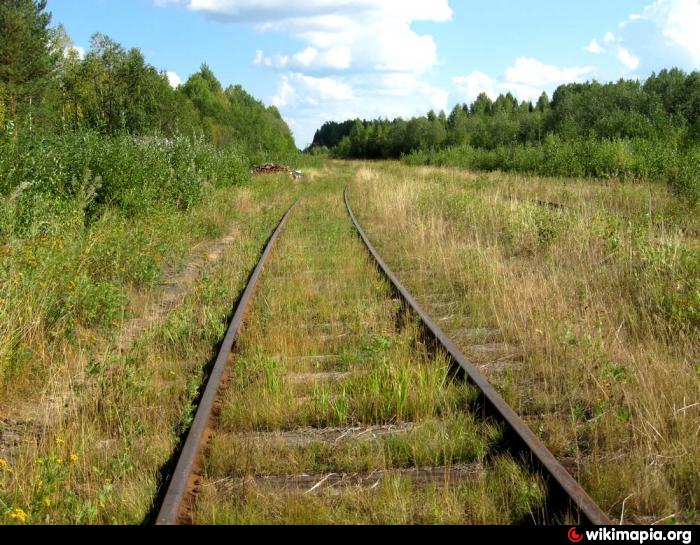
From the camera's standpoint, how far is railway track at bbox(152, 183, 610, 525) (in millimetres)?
3051

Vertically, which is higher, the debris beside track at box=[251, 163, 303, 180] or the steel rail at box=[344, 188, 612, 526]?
the debris beside track at box=[251, 163, 303, 180]

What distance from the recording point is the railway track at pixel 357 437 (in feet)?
10.0

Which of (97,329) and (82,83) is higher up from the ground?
(82,83)

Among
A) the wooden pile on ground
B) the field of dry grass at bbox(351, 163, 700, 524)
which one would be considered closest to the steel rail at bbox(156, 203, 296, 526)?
the field of dry grass at bbox(351, 163, 700, 524)

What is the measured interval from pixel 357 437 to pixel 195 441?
92 centimetres

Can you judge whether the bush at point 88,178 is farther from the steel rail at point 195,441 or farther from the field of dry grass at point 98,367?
the steel rail at point 195,441

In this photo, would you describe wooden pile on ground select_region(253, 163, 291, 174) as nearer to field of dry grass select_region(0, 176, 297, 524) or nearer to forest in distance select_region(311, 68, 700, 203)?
forest in distance select_region(311, 68, 700, 203)

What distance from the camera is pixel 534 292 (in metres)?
6.66

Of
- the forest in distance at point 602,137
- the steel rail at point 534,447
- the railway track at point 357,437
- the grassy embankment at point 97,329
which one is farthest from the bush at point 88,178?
the forest in distance at point 602,137

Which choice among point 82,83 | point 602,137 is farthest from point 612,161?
point 82,83
